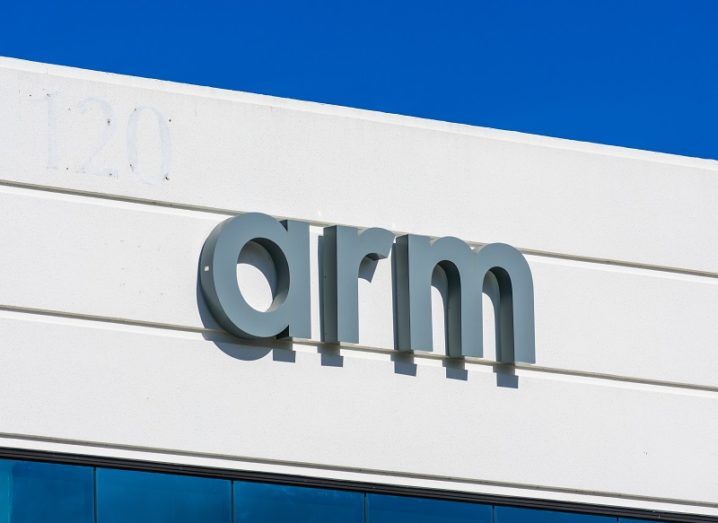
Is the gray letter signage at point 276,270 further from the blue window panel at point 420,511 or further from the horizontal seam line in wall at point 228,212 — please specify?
the blue window panel at point 420,511

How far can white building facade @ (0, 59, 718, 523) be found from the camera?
16266mm

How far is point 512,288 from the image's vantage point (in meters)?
18.5

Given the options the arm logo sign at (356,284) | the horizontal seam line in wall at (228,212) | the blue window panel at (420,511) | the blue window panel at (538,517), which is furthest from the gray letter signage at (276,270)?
the blue window panel at (538,517)

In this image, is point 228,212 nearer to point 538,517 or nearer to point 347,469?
point 347,469

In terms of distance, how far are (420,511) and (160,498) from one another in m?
2.92

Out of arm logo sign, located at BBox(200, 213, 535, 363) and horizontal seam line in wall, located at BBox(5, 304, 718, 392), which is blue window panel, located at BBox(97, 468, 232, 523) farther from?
arm logo sign, located at BBox(200, 213, 535, 363)

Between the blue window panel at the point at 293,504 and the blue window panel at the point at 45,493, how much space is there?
1606 millimetres

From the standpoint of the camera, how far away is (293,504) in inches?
675

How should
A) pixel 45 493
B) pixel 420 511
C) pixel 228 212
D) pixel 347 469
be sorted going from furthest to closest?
pixel 420 511 < pixel 347 469 < pixel 228 212 < pixel 45 493

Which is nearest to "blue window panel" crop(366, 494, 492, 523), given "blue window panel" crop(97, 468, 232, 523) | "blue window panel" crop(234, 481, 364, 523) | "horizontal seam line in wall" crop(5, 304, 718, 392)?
"blue window panel" crop(234, 481, 364, 523)

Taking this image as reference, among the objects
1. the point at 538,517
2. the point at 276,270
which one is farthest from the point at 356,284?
the point at 538,517

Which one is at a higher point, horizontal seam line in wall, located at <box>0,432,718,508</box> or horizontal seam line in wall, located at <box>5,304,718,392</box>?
horizontal seam line in wall, located at <box>5,304,718,392</box>

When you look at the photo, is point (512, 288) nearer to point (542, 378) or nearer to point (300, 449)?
point (542, 378)

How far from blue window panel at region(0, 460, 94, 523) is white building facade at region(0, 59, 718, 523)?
0.09ft
